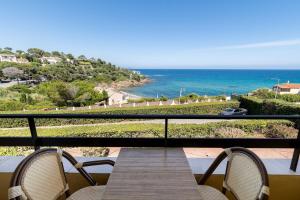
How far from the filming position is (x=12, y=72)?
18656mm

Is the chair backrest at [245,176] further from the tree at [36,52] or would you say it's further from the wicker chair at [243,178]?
the tree at [36,52]

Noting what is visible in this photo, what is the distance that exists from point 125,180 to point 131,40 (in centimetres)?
3047

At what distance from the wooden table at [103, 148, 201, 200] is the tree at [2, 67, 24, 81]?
67.8 ft

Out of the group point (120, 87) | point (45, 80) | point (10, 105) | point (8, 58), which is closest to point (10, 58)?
point (8, 58)

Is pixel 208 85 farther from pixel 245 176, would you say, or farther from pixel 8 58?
pixel 245 176

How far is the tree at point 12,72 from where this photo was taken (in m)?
18.0

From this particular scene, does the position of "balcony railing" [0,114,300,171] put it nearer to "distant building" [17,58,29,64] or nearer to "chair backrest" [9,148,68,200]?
"chair backrest" [9,148,68,200]

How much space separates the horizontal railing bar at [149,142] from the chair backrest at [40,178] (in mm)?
267

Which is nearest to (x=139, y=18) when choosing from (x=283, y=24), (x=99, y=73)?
(x=99, y=73)

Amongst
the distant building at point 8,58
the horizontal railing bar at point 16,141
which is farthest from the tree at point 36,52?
the horizontal railing bar at point 16,141

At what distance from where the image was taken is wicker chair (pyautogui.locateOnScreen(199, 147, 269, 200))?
1025mm

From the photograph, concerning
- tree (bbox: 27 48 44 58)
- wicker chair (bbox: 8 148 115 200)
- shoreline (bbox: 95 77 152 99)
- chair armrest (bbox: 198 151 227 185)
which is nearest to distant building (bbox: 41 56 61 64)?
tree (bbox: 27 48 44 58)

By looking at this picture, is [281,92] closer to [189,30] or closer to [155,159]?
[189,30]

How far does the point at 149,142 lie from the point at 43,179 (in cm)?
70
